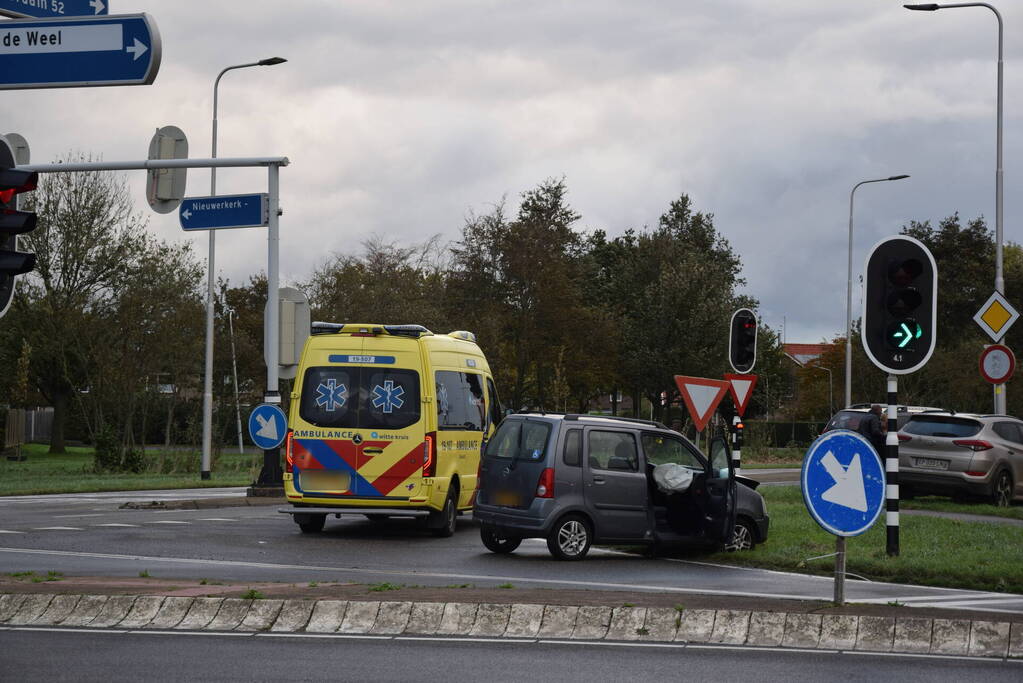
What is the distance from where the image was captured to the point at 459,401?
63.4ft

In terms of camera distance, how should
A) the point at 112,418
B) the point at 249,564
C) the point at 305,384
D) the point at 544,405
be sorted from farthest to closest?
1. the point at 544,405
2. the point at 112,418
3. the point at 305,384
4. the point at 249,564

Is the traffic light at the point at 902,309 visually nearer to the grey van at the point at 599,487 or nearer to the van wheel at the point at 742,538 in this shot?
the grey van at the point at 599,487

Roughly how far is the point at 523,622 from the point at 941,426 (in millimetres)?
15738

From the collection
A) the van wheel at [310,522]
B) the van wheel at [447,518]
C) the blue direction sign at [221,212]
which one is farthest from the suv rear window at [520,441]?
the blue direction sign at [221,212]

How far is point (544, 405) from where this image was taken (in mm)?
56969

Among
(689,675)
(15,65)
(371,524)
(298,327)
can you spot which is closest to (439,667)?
(689,675)

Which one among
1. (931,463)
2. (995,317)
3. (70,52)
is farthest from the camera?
(931,463)

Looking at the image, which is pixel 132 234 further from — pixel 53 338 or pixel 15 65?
pixel 15 65

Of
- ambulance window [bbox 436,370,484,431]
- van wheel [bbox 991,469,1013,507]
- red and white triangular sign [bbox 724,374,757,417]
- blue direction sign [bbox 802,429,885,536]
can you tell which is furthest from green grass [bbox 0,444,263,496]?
blue direction sign [bbox 802,429,885,536]

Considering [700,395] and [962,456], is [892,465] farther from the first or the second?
[962,456]

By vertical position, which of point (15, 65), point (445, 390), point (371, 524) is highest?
point (15, 65)

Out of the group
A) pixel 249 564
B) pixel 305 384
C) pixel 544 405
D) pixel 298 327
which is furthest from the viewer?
pixel 544 405

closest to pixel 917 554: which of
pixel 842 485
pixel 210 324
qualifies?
pixel 842 485

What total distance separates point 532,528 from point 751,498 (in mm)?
2675
